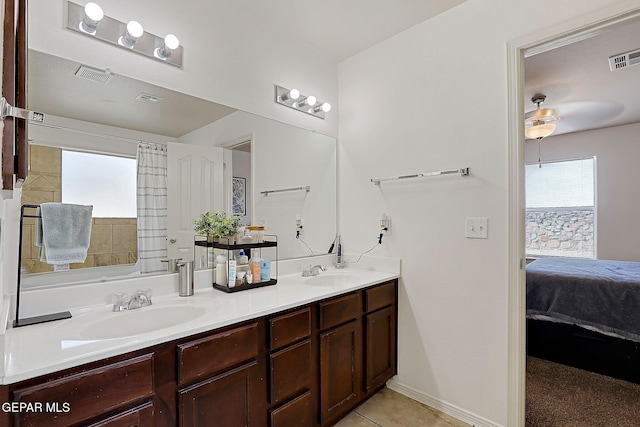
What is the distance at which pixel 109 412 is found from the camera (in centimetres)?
100

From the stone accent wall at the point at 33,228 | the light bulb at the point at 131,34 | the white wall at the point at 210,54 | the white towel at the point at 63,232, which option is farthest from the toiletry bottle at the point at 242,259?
the light bulb at the point at 131,34

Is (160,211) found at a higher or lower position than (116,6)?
lower

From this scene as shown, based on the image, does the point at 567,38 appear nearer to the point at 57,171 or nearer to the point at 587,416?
the point at 587,416

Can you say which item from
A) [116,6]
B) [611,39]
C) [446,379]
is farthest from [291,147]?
[611,39]

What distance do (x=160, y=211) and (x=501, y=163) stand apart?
1919mm

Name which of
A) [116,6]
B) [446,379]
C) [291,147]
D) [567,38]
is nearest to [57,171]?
[116,6]

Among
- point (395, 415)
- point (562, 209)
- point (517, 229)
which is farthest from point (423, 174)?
point (562, 209)

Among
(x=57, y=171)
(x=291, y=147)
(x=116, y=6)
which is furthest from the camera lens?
(x=291, y=147)

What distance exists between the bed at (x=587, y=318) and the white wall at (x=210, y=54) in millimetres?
2391

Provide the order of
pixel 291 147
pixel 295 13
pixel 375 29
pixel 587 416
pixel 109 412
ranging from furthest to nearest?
1. pixel 291 147
2. pixel 375 29
3. pixel 295 13
4. pixel 587 416
5. pixel 109 412

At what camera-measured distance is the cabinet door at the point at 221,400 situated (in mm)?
1165

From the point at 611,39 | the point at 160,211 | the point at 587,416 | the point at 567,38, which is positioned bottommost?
the point at 587,416

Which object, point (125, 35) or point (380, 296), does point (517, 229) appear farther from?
point (125, 35)

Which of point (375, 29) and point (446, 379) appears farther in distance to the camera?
point (375, 29)
